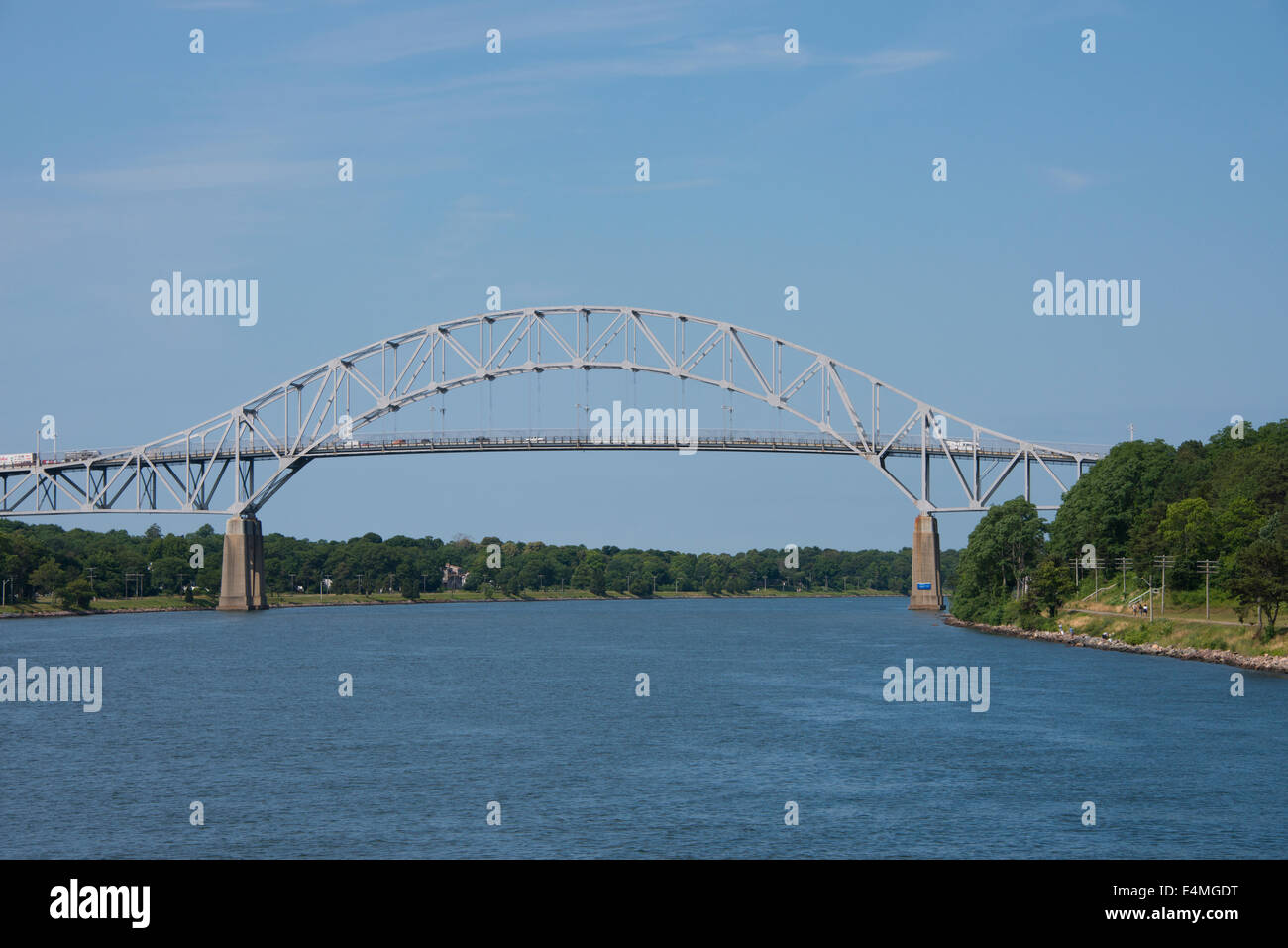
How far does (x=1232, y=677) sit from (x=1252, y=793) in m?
24.4

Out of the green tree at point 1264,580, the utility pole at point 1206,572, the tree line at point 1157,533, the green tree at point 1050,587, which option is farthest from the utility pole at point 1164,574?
the green tree at point 1264,580

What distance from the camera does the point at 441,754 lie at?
40688 millimetres

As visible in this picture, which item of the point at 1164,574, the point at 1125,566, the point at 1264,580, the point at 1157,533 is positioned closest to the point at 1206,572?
the point at 1164,574

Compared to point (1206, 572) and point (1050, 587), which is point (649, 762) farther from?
point (1050, 587)

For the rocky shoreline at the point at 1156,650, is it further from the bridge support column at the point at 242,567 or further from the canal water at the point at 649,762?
the bridge support column at the point at 242,567

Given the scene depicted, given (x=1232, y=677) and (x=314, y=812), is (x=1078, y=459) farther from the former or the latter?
(x=314, y=812)

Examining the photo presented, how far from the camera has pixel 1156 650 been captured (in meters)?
70.8

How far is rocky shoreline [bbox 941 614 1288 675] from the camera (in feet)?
200

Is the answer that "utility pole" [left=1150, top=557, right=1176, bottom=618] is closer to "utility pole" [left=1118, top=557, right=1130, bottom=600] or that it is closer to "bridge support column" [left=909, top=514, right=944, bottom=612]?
"utility pole" [left=1118, top=557, right=1130, bottom=600]

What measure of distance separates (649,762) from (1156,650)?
42.2m

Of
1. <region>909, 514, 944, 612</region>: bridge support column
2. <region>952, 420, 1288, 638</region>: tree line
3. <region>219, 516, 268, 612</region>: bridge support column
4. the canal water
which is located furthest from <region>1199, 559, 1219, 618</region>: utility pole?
<region>219, 516, 268, 612</region>: bridge support column

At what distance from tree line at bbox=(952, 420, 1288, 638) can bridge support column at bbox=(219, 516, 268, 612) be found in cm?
7120
